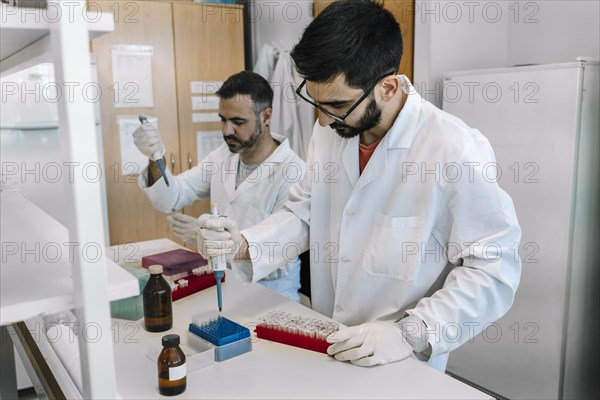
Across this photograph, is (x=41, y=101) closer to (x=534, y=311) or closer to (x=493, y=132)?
(x=493, y=132)

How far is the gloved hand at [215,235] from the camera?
139 centimetres

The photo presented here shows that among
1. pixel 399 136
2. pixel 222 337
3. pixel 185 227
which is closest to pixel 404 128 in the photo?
pixel 399 136

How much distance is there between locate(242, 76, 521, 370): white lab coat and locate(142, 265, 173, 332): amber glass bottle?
0.29 metres

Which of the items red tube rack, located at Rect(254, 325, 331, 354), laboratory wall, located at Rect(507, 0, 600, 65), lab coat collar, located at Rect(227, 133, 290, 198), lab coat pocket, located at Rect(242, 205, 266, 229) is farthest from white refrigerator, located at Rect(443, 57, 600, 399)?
red tube rack, located at Rect(254, 325, 331, 354)

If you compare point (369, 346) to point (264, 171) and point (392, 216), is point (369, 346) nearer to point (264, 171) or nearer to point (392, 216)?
point (392, 216)

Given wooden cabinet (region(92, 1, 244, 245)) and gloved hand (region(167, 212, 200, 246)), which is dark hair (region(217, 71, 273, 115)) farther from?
wooden cabinet (region(92, 1, 244, 245))

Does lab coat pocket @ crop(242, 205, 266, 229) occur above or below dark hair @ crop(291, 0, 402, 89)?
below

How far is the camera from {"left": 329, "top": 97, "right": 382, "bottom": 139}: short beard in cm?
144

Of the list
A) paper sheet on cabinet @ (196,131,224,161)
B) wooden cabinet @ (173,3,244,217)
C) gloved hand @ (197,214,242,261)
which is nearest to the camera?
gloved hand @ (197,214,242,261)

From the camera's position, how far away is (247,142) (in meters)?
2.29

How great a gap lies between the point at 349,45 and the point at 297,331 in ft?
2.37

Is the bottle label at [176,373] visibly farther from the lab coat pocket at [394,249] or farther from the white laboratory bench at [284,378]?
the lab coat pocket at [394,249]

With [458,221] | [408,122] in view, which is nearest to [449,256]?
[458,221]

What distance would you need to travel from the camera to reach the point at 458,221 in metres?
1.34
